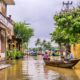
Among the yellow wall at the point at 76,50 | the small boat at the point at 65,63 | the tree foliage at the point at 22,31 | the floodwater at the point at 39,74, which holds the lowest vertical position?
the floodwater at the point at 39,74

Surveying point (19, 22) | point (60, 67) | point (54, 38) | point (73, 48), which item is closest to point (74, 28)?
point (60, 67)

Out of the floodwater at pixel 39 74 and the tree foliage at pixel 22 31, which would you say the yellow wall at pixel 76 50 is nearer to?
the floodwater at pixel 39 74

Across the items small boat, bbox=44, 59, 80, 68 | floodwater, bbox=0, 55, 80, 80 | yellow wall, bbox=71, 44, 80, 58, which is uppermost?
yellow wall, bbox=71, 44, 80, 58

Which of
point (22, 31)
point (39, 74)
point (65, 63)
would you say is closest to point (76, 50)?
point (65, 63)

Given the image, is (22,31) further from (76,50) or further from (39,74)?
(39,74)

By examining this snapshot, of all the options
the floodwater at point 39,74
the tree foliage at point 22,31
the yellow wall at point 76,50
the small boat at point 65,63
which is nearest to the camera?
the floodwater at point 39,74

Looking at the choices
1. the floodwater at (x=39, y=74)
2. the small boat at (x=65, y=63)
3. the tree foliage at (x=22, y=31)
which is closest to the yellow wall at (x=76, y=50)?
the small boat at (x=65, y=63)

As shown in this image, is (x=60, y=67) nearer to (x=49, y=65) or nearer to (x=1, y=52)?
(x=49, y=65)

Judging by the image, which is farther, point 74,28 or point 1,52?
point 1,52

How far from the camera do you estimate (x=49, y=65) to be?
41562mm

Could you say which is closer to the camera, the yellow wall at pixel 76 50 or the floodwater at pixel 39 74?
the floodwater at pixel 39 74

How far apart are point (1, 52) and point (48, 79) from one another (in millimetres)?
26228

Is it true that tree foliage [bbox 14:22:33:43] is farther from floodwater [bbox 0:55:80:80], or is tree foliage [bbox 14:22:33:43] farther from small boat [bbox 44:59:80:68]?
floodwater [bbox 0:55:80:80]

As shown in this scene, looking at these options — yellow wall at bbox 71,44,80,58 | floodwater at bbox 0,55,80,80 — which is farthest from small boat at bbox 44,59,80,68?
yellow wall at bbox 71,44,80,58
